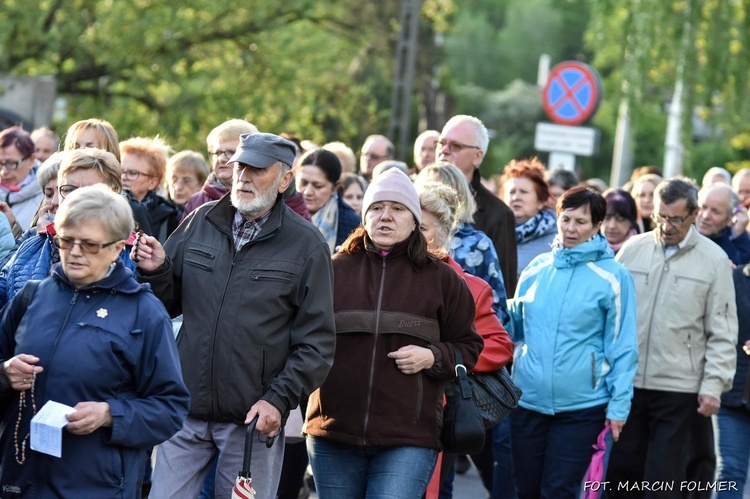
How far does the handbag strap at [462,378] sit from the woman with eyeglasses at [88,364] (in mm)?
1622

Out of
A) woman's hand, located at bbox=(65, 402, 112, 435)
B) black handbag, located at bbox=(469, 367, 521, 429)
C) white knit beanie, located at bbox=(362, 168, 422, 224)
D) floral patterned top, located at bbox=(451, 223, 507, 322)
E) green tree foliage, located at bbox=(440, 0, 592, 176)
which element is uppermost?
green tree foliage, located at bbox=(440, 0, 592, 176)

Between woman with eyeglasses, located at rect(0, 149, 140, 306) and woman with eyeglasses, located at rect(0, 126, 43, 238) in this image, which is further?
woman with eyeglasses, located at rect(0, 126, 43, 238)

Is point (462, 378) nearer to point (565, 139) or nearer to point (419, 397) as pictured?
point (419, 397)

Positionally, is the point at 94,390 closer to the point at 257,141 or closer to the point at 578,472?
the point at 257,141

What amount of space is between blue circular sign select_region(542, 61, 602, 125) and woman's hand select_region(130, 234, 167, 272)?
9864 mm

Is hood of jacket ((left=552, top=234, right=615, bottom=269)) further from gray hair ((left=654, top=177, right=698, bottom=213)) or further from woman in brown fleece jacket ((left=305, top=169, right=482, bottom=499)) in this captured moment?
woman in brown fleece jacket ((left=305, top=169, right=482, bottom=499))

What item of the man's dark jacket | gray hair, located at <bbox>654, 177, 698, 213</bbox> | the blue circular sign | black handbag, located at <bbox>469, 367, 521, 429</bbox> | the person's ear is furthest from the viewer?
the blue circular sign

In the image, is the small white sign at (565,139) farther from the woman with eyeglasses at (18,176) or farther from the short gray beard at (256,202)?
the short gray beard at (256,202)

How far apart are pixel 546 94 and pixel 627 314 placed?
27.1 ft

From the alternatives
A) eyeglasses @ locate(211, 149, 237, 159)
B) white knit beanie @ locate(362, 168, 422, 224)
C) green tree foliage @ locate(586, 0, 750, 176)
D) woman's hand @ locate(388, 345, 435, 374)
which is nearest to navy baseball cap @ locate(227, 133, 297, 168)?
white knit beanie @ locate(362, 168, 422, 224)

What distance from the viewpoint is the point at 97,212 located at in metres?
4.80

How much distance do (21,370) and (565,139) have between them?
1129cm

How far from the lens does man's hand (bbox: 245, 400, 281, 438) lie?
18.2 ft

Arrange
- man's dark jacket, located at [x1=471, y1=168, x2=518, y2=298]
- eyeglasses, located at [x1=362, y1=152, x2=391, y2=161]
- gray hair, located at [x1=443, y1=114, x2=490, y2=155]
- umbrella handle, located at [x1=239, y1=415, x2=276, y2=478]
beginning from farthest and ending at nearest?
eyeglasses, located at [x1=362, y1=152, x2=391, y2=161], gray hair, located at [x1=443, y1=114, x2=490, y2=155], man's dark jacket, located at [x1=471, y1=168, x2=518, y2=298], umbrella handle, located at [x1=239, y1=415, x2=276, y2=478]
